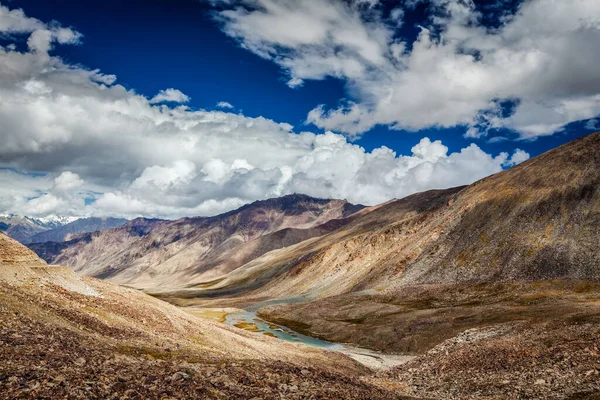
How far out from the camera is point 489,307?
93.9 meters

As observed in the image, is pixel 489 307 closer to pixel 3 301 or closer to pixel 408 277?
pixel 408 277

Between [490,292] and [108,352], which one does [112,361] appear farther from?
[490,292]

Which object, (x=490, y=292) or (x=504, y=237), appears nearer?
(x=490, y=292)

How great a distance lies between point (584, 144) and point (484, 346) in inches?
6397

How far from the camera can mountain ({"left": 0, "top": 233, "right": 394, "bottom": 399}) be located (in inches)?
765

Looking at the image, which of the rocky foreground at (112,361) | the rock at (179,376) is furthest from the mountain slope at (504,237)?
the rock at (179,376)

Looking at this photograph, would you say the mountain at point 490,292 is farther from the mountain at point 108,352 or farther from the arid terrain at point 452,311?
the mountain at point 108,352

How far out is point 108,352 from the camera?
2656cm

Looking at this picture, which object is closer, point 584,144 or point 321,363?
point 321,363

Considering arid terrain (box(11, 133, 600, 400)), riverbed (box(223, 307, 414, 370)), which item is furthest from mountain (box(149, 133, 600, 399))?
riverbed (box(223, 307, 414, 370))

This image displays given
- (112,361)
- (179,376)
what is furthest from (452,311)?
(112,361)

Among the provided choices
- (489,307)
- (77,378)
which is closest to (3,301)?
(77,378)

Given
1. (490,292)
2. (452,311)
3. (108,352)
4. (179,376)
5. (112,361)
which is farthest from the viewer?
(490,292)

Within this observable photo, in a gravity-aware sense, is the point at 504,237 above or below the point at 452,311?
above
